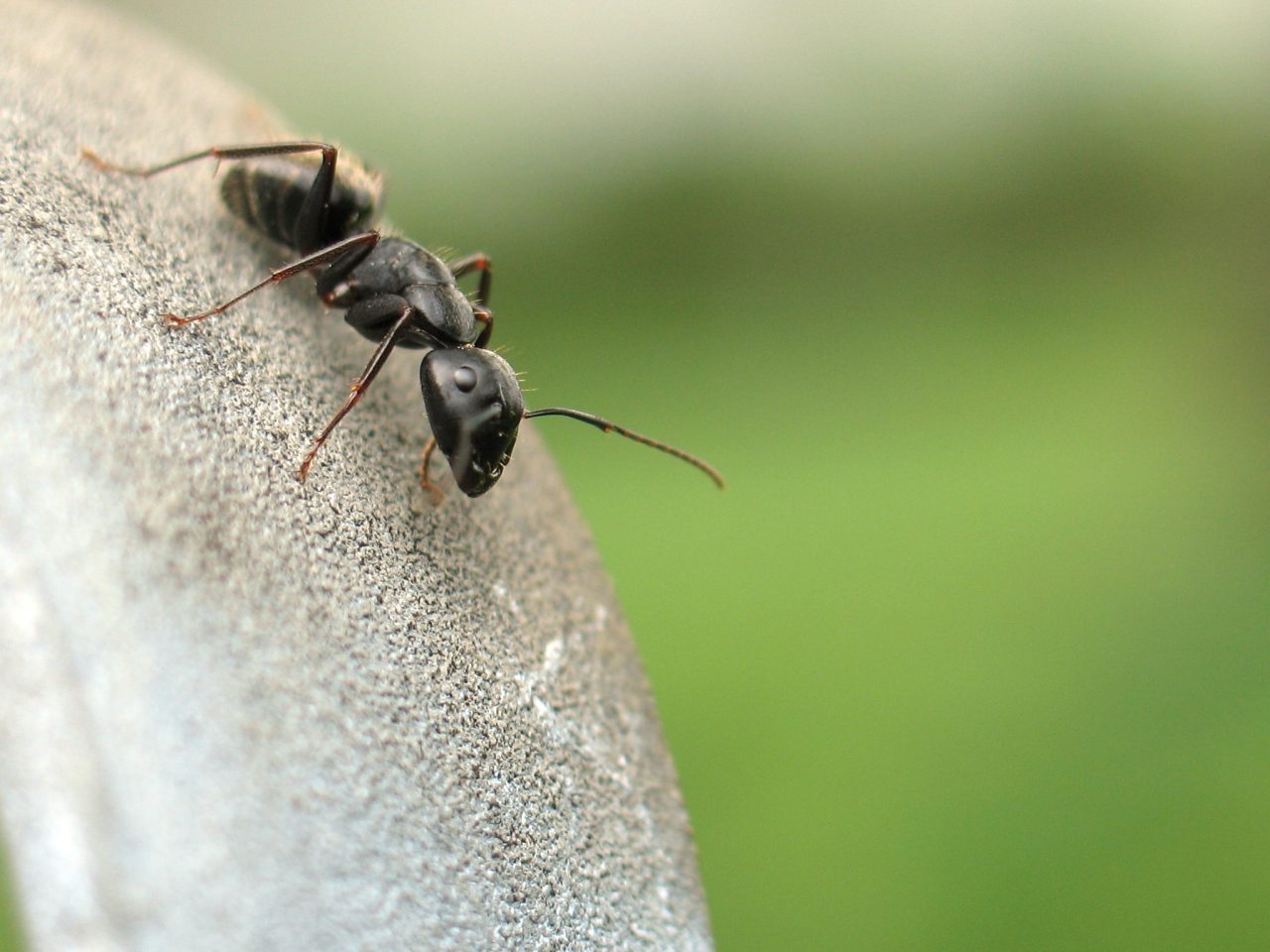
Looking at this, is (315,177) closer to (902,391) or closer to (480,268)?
(480,268)

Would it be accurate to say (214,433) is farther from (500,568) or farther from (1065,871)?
(1065,871)

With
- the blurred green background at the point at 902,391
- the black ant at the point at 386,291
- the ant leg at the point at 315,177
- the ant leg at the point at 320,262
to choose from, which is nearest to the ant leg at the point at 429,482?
the black ant at the point at 386,291

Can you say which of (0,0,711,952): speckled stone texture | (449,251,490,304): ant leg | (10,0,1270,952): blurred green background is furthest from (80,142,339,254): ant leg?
(10,0,1270,952): blurred green background

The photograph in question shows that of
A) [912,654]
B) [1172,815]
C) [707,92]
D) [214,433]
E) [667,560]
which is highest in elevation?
[214,433]

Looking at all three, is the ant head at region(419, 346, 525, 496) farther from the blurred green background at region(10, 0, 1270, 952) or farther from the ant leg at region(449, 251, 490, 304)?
the blurred green background at region(10, 0, 1270, 952)

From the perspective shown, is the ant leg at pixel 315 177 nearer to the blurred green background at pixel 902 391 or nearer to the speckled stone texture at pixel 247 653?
the speckled stone texture at pixel 247 653

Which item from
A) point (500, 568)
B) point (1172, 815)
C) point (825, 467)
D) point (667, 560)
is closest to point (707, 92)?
point (825, 467)
